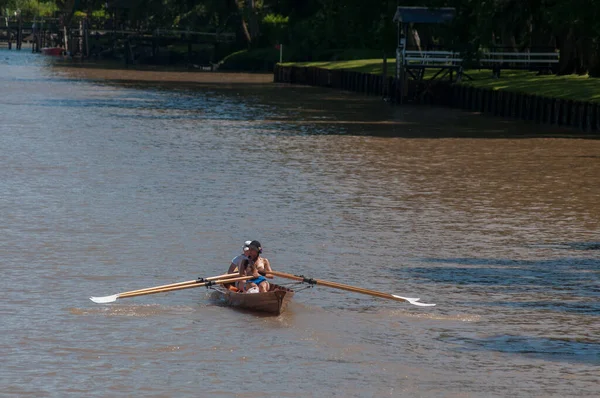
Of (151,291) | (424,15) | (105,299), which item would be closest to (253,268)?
(151,291)

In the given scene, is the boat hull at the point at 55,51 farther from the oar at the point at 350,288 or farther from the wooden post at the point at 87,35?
the oar at the point at 350,288

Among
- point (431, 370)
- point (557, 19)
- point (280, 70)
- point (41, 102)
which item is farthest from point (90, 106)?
point (431, 370)

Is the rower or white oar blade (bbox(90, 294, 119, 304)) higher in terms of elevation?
the rower

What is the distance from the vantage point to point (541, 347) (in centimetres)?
2058

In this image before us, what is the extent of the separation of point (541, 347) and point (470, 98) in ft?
177

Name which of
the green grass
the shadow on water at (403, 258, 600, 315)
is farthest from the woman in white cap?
the green grass

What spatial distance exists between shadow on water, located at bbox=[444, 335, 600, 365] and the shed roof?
56.2 m

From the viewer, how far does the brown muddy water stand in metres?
19.2

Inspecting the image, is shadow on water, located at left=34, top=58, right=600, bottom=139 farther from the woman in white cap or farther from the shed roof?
the woman in white cap

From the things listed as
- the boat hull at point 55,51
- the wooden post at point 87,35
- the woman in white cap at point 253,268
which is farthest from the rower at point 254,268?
the boat hull at point 55,51

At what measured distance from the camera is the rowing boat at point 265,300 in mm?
22203

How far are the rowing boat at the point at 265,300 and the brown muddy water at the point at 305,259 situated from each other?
0.23 metres

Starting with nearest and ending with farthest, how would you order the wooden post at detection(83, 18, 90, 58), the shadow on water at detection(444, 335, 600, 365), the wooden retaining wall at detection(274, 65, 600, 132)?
the shadow on water at detection(444, 335, 600, 365), the wooden retaining wall at detection(274, 65, 600, 132), the wooden post at detection(83, 18, 90, 58)

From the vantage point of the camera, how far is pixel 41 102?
7331cm
